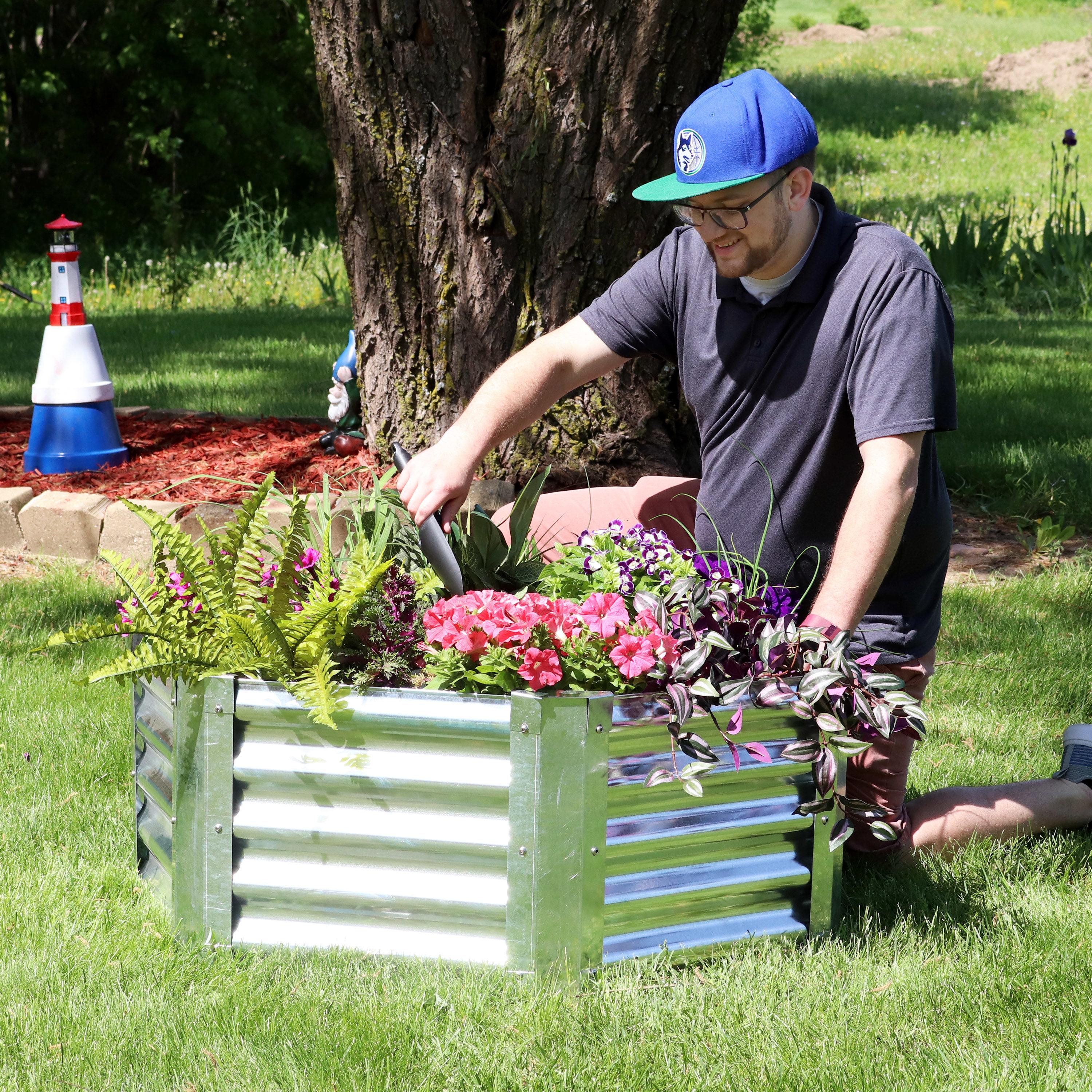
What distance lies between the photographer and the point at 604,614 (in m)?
2.10

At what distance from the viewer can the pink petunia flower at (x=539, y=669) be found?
201 cm

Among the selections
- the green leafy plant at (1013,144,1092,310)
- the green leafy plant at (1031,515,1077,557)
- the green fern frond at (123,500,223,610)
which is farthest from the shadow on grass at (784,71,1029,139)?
the green fern frond at (123,500,223,610)

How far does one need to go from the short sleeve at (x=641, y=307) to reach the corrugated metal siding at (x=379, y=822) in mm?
1109

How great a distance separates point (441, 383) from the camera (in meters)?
4.32

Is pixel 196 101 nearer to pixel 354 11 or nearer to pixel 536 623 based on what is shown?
pixel 354 11

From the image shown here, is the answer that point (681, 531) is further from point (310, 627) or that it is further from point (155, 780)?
point (155, 780)

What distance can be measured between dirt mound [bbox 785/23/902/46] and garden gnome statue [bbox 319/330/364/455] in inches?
1450

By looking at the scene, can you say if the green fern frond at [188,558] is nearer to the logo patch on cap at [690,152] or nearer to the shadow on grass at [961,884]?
the logo patch on cap at [690,152]

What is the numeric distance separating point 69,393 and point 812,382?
3.48 m

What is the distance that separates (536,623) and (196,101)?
16542 mm

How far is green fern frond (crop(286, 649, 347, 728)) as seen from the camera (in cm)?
199

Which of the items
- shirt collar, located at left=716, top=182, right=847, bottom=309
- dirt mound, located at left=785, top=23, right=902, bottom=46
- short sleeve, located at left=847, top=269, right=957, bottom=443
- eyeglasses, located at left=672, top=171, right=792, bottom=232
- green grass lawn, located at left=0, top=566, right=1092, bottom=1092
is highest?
dirt mound, located at left=785, top=23, right=902, bottom=46

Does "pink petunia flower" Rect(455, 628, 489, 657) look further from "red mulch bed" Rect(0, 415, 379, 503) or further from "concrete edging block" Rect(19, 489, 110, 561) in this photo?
"concrete edging block" Rect(19, 489, 110, 561)

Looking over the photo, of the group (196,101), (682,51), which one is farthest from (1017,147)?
(682,51)
